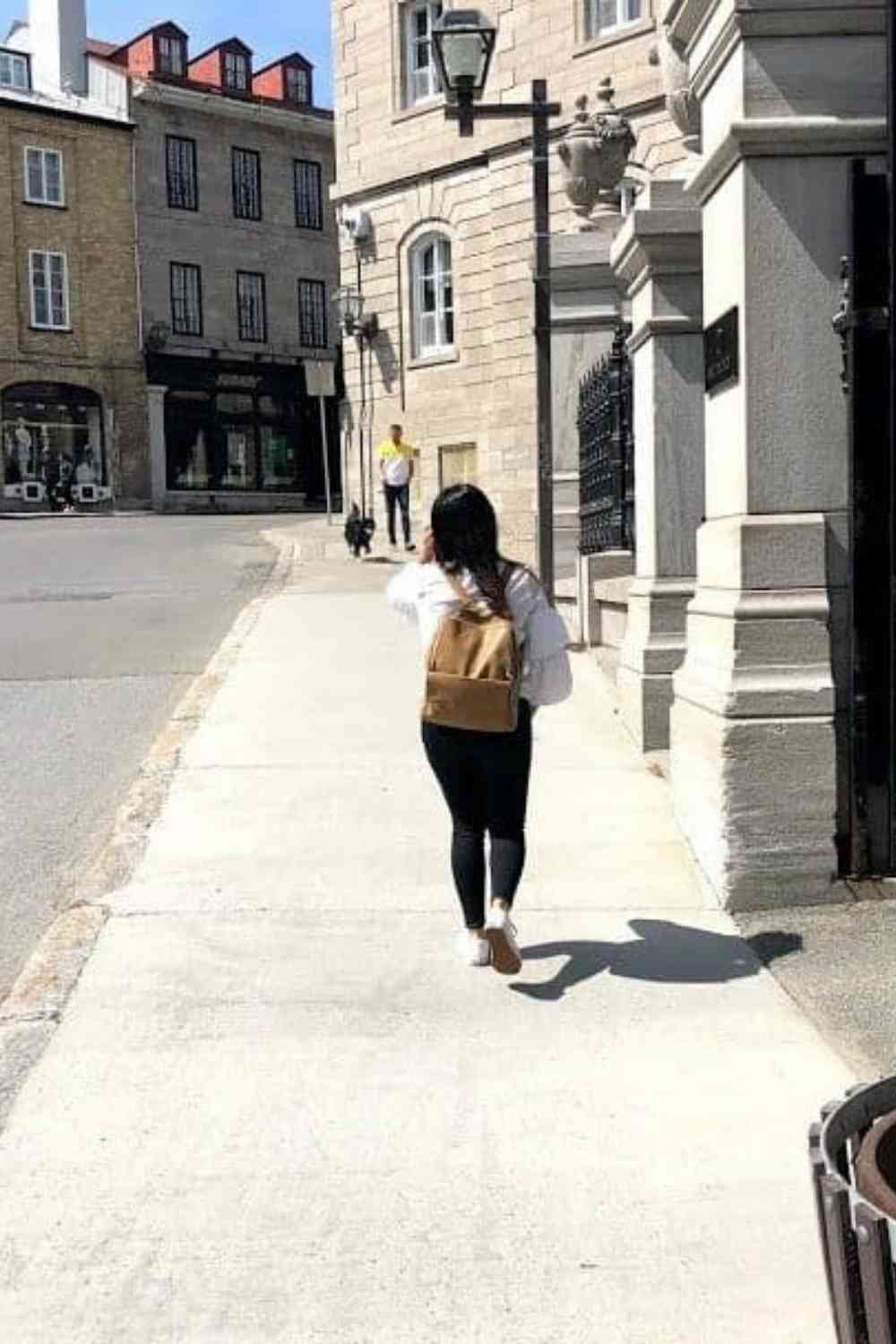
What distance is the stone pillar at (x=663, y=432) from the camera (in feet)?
22.5

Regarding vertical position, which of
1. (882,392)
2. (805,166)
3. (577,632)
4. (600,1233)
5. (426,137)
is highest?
(426,137)

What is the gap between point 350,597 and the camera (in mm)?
14883

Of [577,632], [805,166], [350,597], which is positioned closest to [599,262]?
[577,632]

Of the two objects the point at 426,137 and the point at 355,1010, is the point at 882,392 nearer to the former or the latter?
the point at 355,1010

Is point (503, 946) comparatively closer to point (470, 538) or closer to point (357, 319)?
point (470, 538)

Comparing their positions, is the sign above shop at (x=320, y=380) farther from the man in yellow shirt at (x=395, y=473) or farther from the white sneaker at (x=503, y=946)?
the white sneaker at (x=503, y=946)

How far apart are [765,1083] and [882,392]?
8.00 feet

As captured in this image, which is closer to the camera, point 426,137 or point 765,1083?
point 765,1083

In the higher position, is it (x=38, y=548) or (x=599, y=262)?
(x=599, y=262)

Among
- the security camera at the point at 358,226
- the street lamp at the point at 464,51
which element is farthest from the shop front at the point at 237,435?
the street lamp at the point at 464,51

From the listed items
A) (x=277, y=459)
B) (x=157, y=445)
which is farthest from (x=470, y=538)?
(x=277, y=459)

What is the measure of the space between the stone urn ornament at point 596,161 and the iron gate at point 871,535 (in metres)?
7.15

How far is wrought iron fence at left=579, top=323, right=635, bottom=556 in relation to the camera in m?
8.54

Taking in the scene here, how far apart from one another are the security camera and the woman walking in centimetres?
2731
